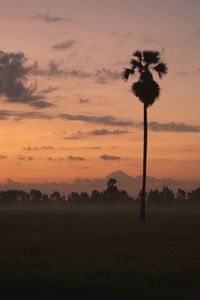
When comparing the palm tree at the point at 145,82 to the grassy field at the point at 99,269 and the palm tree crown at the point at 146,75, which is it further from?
the grassy field at the point at 99,269

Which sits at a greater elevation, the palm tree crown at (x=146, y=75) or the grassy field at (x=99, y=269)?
the palm tree crown at (x=146, y=75)

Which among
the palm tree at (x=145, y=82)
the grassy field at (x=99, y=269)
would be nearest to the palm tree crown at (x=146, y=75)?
the palm tree at (x=145, y=82)

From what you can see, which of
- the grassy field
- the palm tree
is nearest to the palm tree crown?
the palm tree

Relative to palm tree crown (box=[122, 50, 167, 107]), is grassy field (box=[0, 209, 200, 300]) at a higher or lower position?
lower

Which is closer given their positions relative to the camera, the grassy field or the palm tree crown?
the grassy field

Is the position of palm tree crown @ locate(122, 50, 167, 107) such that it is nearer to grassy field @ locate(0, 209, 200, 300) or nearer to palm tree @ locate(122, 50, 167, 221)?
palm tree @ locate(122, 50, 167, 221)

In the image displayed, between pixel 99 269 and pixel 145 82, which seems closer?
pixel 99 269

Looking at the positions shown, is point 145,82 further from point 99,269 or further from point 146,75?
point 99,269

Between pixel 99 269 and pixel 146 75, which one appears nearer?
pixel 99 269

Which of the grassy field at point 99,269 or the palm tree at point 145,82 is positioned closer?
the grassy field at point 99,269

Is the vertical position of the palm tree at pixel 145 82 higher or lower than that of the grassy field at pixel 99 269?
higher

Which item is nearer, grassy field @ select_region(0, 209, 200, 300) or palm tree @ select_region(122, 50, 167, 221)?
grassy field @ select_region(0, 209, 200, 300)

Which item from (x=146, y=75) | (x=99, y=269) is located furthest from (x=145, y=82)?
(x=99, y=269)

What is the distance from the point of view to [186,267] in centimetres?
2173
